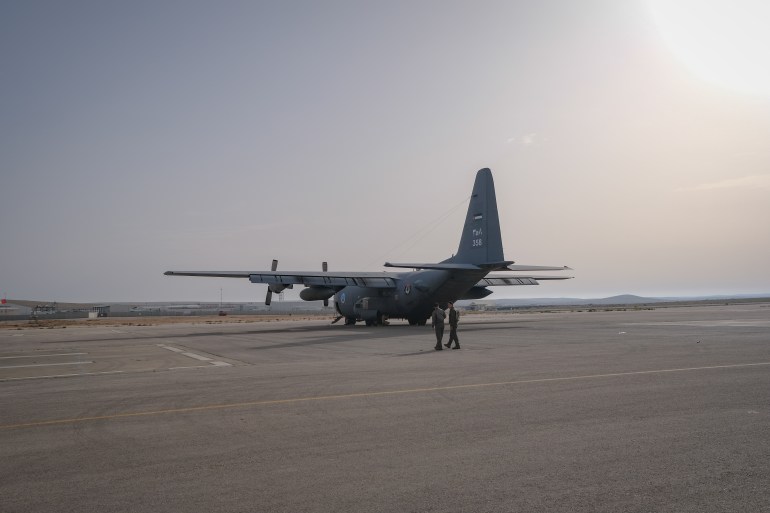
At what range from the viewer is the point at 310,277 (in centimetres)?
4131

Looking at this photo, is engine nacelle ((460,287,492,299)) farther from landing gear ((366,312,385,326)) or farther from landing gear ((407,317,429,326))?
landing gear ((366,312,385,326))

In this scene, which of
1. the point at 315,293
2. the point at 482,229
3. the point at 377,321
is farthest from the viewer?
the point at 315,293

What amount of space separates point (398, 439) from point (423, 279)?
32626 millimetres

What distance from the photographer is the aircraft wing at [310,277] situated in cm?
3897

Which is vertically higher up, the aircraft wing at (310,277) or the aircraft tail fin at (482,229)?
the aircraft tail fin at (482,229)

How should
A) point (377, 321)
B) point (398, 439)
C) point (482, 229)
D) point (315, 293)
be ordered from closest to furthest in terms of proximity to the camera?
1. point (398, 439)
2. point (482, 229)
3. point (377, 321)
4. point (315, 293)

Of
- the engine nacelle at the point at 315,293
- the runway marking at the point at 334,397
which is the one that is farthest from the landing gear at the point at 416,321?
the runway marking at the point at 334,397

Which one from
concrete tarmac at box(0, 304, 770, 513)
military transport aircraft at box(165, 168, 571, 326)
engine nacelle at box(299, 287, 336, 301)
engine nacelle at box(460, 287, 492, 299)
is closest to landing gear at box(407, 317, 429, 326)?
military transport aircraft at box(165, 168, 571, 326)

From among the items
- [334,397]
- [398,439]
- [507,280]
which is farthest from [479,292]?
[398,439]

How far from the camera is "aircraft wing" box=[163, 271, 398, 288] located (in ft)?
128

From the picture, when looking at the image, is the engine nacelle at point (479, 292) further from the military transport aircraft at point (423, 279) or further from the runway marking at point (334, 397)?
the runway marking at point (334, 397)

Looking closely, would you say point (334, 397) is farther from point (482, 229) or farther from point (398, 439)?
point (482, 229)

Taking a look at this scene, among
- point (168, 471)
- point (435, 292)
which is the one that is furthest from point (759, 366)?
point (435, 292)

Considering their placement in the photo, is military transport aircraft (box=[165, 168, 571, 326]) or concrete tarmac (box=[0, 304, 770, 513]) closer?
concrete tarmac (box=[0, 304, 770, 513])
